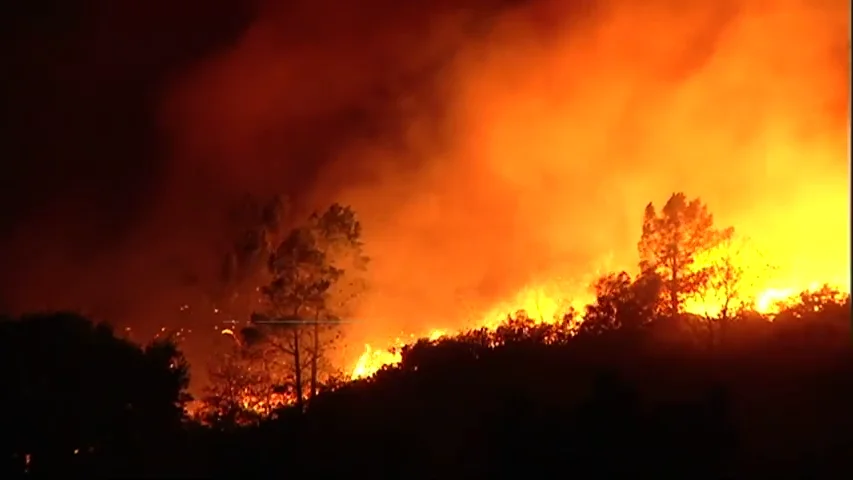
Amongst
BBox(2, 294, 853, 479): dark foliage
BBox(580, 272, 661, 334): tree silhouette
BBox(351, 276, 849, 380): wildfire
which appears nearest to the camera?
BBox(2, 294, 853, 479): dark foliage

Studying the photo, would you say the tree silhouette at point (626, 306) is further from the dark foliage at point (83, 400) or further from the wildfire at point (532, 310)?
the dark foliage at point (83, 400)

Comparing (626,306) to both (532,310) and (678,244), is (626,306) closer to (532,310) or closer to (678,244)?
(678,244)

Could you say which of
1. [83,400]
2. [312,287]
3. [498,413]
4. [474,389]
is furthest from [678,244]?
[83,400]

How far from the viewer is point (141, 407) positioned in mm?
24359

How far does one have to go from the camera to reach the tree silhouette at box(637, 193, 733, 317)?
122 feet

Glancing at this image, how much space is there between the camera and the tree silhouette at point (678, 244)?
3722 centimetres

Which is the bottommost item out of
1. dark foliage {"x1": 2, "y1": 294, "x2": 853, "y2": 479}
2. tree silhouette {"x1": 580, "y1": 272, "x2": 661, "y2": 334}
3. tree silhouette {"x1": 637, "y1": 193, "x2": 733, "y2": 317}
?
dark foliage {"x1": 2, "y1": 294, "x2": 853, "y2": 479}

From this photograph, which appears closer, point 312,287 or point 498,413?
point 498,413

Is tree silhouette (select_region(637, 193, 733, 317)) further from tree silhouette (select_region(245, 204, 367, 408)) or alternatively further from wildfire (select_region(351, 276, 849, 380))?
tree silhouette (select_region(245, 204, 367, 408))

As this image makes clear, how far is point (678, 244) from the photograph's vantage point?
1517 inches

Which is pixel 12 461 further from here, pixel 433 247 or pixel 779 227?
pixel 433 247

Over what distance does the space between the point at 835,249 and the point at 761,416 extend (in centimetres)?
2175

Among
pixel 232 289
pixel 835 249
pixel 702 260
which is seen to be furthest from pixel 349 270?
pixel 835 249

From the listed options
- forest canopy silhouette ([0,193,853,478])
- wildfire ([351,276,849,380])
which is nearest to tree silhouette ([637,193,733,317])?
forest canopy silhouette ([0,193,853,478])
